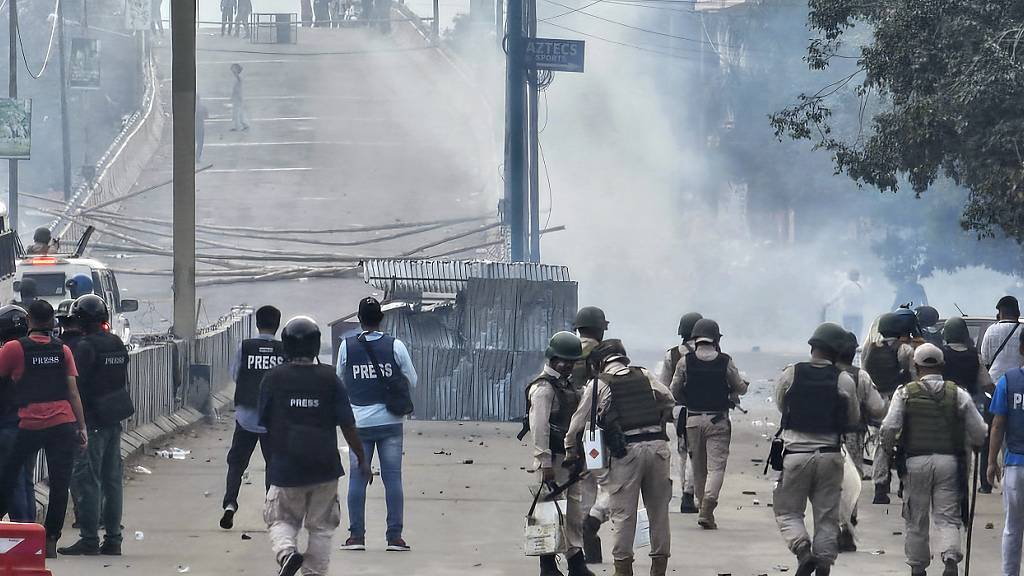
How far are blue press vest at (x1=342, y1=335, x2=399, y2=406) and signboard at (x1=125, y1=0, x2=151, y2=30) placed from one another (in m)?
60.2

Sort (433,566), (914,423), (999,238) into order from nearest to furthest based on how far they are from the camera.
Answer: (914,423), (433,566), (999,238)

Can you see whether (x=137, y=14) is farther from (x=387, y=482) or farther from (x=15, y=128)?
(x=387, y=482)

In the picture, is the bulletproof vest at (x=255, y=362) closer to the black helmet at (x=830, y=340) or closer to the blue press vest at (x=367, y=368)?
the blue press vest at (x=367, y=368)

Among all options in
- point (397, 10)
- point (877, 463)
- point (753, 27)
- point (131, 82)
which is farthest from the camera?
point (397, 10)

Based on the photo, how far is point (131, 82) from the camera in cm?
7038

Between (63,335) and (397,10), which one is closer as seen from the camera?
(63,335)

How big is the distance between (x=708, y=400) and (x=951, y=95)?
560cm

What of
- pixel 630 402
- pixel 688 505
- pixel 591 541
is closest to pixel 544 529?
pixel 630 402

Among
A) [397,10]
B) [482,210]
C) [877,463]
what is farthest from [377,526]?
[397,10]

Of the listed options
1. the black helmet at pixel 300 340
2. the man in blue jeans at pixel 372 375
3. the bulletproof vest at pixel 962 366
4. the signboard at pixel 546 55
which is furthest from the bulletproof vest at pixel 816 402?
the signboard at pixel 546 55

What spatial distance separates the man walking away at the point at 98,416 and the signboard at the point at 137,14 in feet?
197

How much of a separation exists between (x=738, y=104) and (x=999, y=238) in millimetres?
25363

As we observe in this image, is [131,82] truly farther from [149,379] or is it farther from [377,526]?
[377,526]

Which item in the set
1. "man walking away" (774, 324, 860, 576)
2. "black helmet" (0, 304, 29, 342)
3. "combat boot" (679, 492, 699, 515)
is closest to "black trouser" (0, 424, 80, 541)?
"black helmet" (0, 304, 29, 342)
